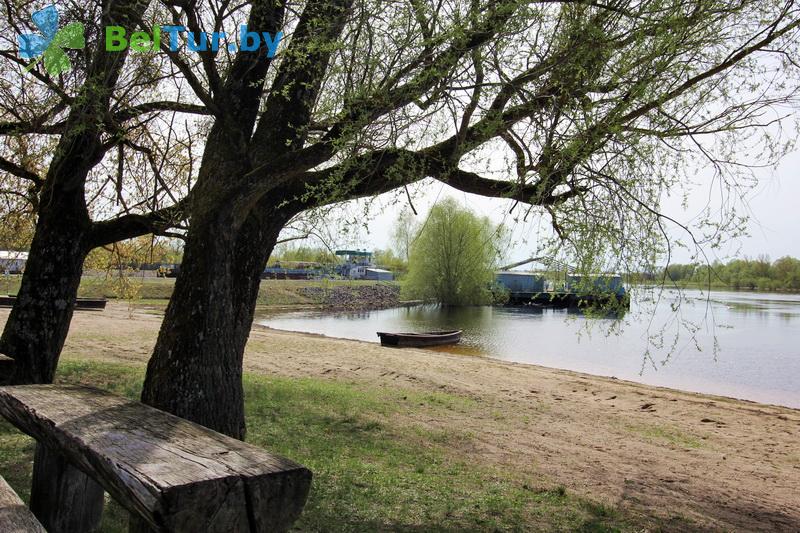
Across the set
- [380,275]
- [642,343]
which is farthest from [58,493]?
[380,275]

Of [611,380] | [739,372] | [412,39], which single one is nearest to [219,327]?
[412,39]

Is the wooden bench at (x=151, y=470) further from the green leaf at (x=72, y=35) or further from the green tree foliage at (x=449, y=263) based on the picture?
the green tree foliage at (x=449, y=263)

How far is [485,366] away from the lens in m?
18.0

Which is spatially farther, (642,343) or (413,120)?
(642,343)

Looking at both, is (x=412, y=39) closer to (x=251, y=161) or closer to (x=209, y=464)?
(x=251, y=161)

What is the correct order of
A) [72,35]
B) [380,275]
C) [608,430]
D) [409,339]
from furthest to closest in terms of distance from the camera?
[380,275] → [409,339] → [608,430] → [72,35]

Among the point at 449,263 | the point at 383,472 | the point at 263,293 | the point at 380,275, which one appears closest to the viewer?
the point at 383,472

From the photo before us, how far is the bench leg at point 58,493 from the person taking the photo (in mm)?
3457

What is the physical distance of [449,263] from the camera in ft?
175

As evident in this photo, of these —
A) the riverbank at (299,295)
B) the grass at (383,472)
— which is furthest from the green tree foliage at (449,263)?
the grass at (383,472)

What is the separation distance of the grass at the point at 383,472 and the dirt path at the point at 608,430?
1.86 feet

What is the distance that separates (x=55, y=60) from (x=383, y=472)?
18.9 feet

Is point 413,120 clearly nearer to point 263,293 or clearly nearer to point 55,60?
point 55,60

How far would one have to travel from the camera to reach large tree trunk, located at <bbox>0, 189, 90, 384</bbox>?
6867mm
